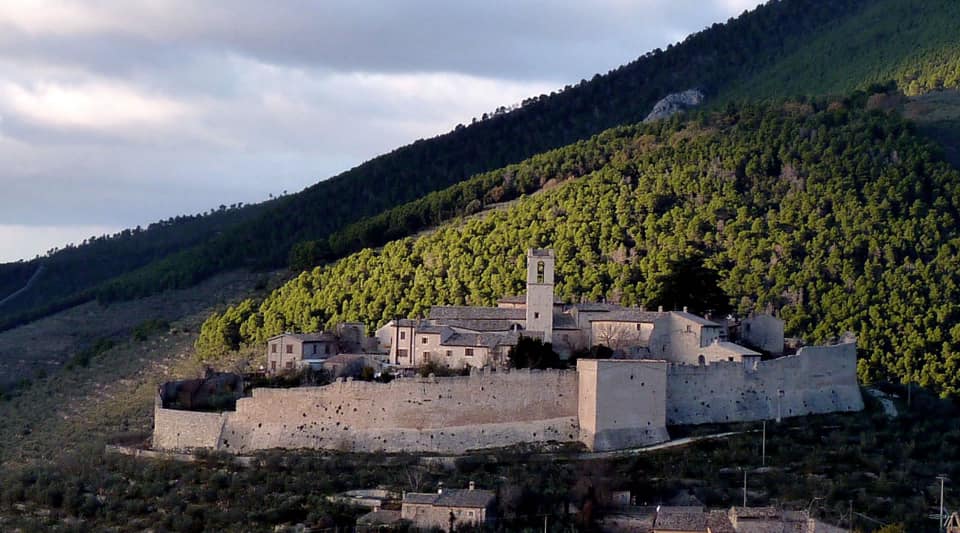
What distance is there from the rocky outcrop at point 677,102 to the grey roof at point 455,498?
5704 centimetres

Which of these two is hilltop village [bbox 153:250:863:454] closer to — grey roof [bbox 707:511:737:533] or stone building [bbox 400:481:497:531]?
stone building [bbox 400:481:497:531]

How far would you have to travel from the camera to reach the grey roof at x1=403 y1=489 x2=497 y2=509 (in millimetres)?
35531

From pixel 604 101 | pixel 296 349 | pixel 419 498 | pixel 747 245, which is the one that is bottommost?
pixel 419 498

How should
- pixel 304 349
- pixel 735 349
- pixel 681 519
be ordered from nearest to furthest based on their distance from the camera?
pixel 681 519 < pixel 735 349 < pixel 304 349

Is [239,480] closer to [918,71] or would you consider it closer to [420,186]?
[420,186]

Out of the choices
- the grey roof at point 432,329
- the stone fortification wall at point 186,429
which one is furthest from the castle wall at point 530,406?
the grey roof at point 432,329

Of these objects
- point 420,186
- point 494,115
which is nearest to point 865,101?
point 420,186

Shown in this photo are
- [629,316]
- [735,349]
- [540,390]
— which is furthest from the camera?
[629,316]

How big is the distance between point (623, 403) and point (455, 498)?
6.21 meters

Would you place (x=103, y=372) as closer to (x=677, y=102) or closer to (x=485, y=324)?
(x=485, y=324)

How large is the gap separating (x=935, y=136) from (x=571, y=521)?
39.5 m

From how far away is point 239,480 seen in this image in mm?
40688

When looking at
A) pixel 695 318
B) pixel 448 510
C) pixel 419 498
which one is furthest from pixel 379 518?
pixel 695 318

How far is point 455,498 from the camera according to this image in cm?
3603
